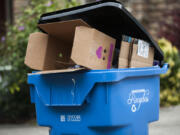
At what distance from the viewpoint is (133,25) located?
122 inches

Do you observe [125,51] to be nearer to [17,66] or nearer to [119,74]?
[119,74]

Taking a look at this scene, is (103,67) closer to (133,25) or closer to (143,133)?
(133,25)

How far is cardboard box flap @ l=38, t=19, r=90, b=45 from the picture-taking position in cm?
294

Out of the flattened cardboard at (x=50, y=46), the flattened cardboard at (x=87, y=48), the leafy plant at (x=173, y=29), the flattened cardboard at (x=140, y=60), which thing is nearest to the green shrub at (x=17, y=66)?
the flattened cardboard at (x=50, y=46)

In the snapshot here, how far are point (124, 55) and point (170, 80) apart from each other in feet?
11.9

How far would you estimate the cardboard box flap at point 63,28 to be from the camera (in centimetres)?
294

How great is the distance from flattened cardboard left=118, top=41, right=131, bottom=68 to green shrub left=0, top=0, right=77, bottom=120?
7.49 ft

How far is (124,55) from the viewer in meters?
3.08

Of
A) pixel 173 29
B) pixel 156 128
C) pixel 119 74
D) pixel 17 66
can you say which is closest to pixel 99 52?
pixel 119 74

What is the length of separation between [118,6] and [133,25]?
0.33 metres

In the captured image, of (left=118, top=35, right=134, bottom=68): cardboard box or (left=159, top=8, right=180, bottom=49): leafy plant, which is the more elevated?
(left=159, top=8, right=180, bottom=49): leafy plant

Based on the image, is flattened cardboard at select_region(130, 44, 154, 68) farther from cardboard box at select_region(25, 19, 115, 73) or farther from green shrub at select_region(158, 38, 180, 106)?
green shrub at select_region(158, 38, 180, 106)

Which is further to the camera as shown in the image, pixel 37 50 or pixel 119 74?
pixel 37 50

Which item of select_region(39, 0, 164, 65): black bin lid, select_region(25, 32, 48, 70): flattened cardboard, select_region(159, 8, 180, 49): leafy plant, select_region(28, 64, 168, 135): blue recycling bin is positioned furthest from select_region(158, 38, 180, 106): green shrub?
select_region(25, 32, 48, 70): flattened cardboard
